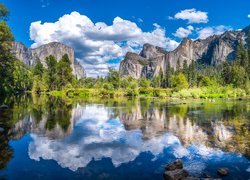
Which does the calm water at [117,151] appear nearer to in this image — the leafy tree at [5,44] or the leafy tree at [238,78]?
the leafy tree at [5,44]

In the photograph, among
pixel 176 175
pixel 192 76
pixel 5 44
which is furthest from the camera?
pixel 192 76

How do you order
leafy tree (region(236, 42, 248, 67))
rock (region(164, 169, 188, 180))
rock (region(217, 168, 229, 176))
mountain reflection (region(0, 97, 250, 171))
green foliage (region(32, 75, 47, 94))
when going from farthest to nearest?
green foliage (region(32, 75, 47, 94))
leafy tree (region(236, 42, 248, 67))
mountain reflection (region(0, 97, 250, 171))
rock (region(217, 168, 229, 176))
rock (region(164, 169, 188, 180))

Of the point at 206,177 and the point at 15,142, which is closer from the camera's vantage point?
the point at 206,177

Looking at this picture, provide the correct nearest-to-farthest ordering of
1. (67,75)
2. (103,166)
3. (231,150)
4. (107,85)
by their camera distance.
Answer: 1. (103,166)
2. (231,150)
3. (107,85)
4. (67,75)

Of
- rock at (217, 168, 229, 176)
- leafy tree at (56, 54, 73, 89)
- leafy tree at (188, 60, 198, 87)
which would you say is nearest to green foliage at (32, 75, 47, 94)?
leafy tree at (56, 54, 73, 89)

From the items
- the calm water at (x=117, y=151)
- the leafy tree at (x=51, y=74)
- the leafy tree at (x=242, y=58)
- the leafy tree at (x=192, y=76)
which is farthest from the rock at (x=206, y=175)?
the leafy tree at (x=192, y=76)

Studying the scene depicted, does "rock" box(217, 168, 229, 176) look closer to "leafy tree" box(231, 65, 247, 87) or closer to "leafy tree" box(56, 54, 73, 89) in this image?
"leafy tree" box(231, 65, 247, 87)

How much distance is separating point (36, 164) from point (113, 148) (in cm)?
523

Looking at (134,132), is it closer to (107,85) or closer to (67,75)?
(107,85)

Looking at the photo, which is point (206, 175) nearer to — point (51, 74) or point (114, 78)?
point (114, 78)

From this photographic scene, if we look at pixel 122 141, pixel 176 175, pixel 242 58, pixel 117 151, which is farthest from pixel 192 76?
pixel 176 175

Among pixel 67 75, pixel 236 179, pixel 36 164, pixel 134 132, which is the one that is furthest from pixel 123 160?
pixel 67 75

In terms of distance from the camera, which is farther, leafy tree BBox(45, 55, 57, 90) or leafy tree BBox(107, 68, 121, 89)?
leafy tree BBox(107, 68, 121, 89)

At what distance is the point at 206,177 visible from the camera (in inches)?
450
